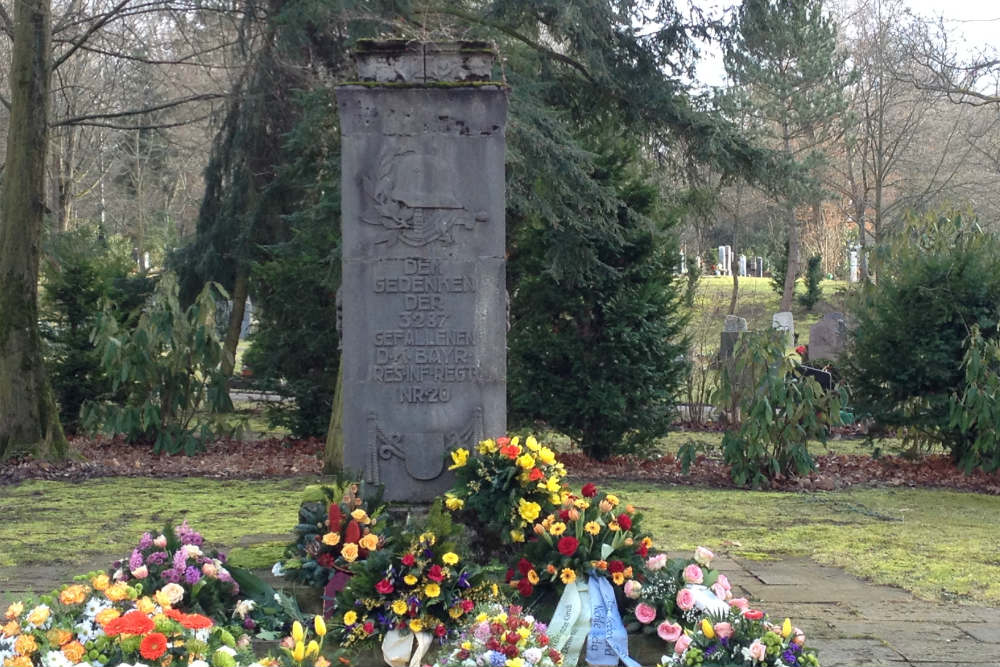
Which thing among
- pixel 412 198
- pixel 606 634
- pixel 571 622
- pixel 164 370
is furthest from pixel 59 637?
Result: pixel 164 370

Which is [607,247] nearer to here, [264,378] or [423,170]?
[264,378]

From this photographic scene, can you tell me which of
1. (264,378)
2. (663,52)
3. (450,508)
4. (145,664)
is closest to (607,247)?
(663,52)

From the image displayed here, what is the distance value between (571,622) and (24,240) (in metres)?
9.88

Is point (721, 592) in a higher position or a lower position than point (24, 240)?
lower

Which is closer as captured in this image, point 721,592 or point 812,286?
point 721,592

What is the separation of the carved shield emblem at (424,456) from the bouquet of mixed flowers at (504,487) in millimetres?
325

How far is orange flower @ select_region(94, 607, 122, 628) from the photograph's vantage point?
12.5ft

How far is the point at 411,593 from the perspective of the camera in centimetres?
527

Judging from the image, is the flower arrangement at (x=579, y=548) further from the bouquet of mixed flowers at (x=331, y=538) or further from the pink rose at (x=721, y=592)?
the bouquet of mixed flowers at (x=331, y=538)

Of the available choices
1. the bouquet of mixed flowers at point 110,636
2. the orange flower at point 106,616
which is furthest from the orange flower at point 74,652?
the orange flower at point 106,616

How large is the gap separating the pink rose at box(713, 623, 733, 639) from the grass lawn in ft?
9.15

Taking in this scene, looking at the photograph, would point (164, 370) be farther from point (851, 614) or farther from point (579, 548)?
point (851, 614)

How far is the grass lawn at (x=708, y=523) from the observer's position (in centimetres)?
762

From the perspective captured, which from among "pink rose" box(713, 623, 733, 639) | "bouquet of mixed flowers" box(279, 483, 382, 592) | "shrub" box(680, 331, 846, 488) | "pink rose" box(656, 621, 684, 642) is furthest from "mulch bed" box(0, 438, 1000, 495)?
"pink rose" box(713, 623, 733, 639)
